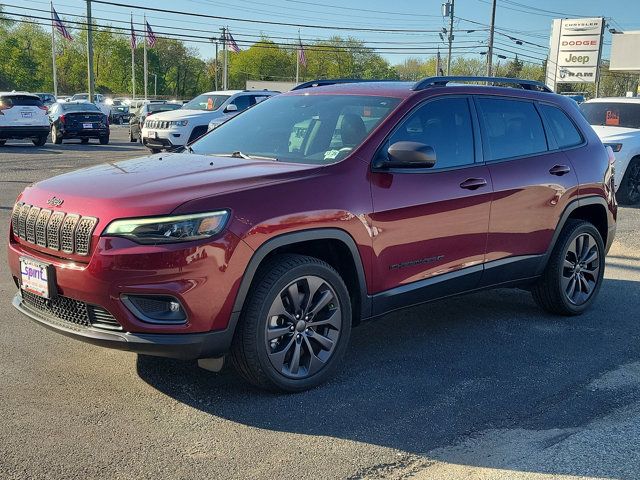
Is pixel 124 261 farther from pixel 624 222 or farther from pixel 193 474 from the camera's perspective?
pixel 624 222

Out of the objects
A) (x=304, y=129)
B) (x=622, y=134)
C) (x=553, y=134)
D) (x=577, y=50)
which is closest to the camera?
(x=304, y=129)

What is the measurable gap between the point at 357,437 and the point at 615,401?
1.61 m

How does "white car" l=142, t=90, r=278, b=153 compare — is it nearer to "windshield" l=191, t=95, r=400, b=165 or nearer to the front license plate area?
"windshield" l=191, t=95, r=400, b=165

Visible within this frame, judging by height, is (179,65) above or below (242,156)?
above

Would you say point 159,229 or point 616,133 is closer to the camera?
point 159,229

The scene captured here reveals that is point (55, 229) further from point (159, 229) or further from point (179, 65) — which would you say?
point (179, 65)

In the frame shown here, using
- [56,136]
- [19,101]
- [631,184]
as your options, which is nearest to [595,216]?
[631,184]

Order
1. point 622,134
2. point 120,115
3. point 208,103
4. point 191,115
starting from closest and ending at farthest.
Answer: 1. point 622,134
2. point 191,115
3. point 208,103
4. point 120,115

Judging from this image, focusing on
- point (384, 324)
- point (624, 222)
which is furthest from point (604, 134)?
point (384, 324)

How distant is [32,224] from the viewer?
3949 millimetres

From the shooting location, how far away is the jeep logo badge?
3811 millimetres

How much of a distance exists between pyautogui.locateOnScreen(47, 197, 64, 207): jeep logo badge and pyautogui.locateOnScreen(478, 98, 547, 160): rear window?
9.47ft

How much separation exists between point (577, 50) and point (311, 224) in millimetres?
70182

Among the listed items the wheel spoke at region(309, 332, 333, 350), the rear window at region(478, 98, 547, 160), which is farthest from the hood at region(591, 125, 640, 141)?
the wheel spoke at region(309, 332, 333, 350)
